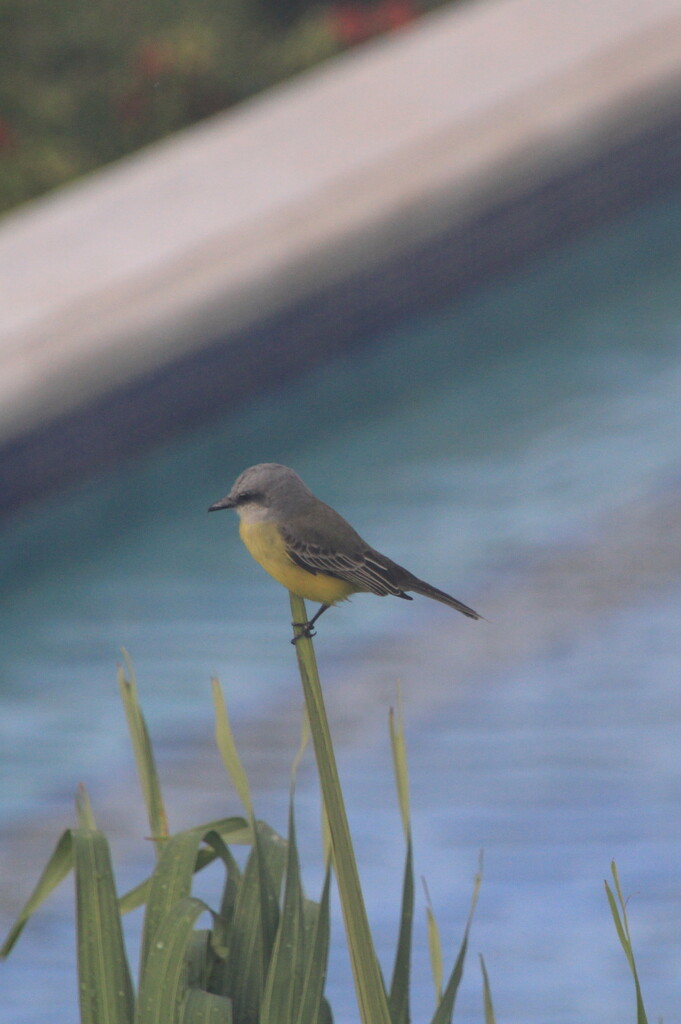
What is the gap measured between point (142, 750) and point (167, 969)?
224 millimetres

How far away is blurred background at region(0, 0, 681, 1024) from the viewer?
11.9 ft

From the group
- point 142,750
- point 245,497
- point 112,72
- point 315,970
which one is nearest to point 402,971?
point 315,970

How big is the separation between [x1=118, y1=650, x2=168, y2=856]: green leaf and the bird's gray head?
0.21m

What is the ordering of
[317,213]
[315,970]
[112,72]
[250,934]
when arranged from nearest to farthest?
[315,970] < [250,934] < [317,213] < [112,72]

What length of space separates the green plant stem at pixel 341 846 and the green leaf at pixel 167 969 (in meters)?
0.25

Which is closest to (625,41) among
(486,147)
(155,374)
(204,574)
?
(486,147)

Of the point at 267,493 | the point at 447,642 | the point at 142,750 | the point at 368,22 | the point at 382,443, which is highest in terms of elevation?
the point at 368,22

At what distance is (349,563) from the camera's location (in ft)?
4.17

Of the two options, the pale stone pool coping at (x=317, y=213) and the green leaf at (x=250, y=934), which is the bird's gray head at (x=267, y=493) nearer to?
the green leaf at (x=250, y=934)

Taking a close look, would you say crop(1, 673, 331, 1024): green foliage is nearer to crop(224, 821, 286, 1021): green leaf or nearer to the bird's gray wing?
crop(224, 821, 286, 1021): green leaf

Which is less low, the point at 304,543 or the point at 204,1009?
the point at 304,543

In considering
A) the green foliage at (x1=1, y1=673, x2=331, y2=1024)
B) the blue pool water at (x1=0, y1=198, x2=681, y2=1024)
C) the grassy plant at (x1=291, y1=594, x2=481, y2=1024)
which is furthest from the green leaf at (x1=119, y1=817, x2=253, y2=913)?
the blue pool water at (x1=0, y1=198, x2=681, y2=1024)

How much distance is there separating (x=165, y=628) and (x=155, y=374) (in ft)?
3.68

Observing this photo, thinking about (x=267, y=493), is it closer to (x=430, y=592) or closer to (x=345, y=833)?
(x=430, y=592)
